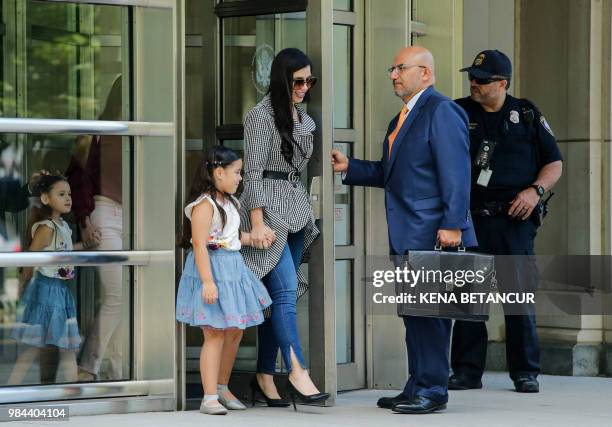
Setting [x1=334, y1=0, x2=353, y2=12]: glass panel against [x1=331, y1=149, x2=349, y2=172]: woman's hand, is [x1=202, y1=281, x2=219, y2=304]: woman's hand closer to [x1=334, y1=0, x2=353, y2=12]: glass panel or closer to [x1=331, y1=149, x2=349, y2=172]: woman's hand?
[x1=331, y1=149, x2=349, y2=172]: woman's hand

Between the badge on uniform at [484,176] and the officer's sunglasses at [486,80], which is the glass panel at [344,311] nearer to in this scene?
the badge on uniform at [484,176]

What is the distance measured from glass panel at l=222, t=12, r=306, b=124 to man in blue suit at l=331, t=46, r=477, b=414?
641 millimetres

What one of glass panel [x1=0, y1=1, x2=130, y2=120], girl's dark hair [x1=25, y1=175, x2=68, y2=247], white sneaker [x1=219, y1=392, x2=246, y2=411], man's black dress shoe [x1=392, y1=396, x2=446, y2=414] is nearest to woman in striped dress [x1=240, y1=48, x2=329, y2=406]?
white sneaker [x1=219, y1=392, x2=246, y2=411]

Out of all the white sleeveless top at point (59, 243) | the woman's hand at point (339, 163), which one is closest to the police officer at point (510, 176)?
the woman's hand at point (339, 163)

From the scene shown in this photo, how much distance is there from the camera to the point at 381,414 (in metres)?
6.75

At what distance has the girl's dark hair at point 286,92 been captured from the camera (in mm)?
6656

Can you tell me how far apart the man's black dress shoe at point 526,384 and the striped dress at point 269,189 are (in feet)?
5.87

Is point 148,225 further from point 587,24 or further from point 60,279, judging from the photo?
point 587,24

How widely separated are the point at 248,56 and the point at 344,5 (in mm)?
809

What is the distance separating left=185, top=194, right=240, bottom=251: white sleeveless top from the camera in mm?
6488

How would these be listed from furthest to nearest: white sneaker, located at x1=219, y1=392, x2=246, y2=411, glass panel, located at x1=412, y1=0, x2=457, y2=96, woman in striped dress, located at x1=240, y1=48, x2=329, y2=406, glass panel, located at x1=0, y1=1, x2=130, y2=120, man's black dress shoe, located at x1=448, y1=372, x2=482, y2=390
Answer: glass panel, located at x1=412, y1=0, x2=457, y2=96 < man's black dress shoe, located at x1=448, y1=372, x2=482, y2=390 < white sneaker, located at x1=219, y1=392, x2=246, y2=411 < woman in striped dress, located at x1=240, y1=48, x2=329, y2=406 < glass panel, located at x1=0, y1=1, x2=130, y2=120

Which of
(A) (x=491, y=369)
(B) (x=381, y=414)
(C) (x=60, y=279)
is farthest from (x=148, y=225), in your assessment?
(A) (x=491, y=369)

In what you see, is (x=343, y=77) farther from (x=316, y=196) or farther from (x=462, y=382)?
(x=462, y=382)

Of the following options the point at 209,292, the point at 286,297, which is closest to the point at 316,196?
the point at 286,297
